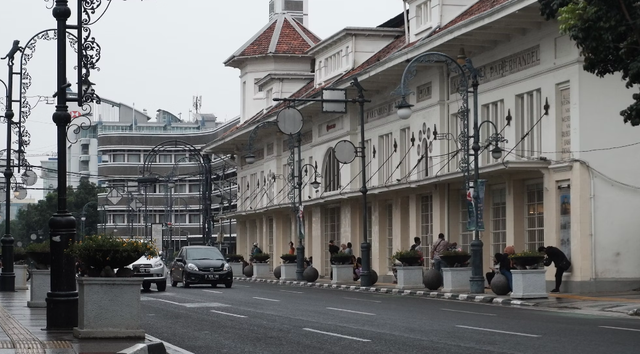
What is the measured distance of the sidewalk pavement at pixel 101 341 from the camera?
15672mm

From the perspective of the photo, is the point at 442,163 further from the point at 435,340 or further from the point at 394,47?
the point at 435,340

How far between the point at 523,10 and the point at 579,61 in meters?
2.42

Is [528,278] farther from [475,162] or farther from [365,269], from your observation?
[365,269]

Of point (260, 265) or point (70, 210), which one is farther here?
point (70, 210)

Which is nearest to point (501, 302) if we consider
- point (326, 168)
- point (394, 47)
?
point (394, 47)

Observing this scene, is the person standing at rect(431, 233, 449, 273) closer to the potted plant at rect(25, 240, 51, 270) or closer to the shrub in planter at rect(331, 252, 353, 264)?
the shrub in planter at rect(331, 252, 353, 264)

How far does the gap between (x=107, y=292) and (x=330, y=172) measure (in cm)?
4255

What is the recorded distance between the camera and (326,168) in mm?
60031

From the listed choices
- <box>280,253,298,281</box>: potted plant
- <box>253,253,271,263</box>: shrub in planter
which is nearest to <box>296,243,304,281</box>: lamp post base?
<box>280,253,298,281</box>: potted plant

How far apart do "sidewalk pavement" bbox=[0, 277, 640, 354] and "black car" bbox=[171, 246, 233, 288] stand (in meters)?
4.55

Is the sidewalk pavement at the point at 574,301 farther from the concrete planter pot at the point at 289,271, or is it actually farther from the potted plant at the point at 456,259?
the concrete planter pot at the point at 289,271

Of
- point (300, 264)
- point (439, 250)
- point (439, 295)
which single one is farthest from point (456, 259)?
point (300, 264)

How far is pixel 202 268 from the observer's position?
42969 millimetres

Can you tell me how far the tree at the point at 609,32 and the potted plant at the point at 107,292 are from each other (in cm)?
949
